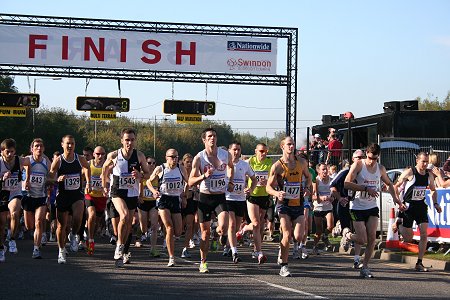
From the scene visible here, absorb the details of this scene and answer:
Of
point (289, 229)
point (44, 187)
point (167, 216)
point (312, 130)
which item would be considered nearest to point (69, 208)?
point (44, 187)

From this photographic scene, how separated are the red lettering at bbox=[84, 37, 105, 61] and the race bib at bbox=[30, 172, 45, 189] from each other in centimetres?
1875

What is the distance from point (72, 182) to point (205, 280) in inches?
171

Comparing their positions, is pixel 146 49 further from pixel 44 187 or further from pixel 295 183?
pixel 295 183

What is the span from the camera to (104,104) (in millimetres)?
37625

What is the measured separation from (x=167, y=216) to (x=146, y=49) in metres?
21.2

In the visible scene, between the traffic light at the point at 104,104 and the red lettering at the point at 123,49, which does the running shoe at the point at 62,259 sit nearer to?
the red lettering at the point at 123,49

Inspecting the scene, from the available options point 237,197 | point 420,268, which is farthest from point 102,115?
point 420,268

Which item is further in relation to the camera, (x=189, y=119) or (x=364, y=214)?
(x=189, y=119)

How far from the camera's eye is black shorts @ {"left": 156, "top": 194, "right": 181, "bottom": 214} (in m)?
15.6

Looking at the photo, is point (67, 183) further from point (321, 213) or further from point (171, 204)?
point (321, 213)

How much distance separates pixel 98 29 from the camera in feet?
115

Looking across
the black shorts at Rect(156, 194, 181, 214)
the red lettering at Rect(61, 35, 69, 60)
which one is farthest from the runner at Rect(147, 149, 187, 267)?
the red lettering at Rect(61, 35, 69, 60)

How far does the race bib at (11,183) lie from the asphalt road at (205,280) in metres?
1.28

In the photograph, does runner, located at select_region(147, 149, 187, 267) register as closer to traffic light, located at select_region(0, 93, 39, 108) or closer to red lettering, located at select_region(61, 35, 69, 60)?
red lettering, located at select_region(61, 35, 69, 60)
